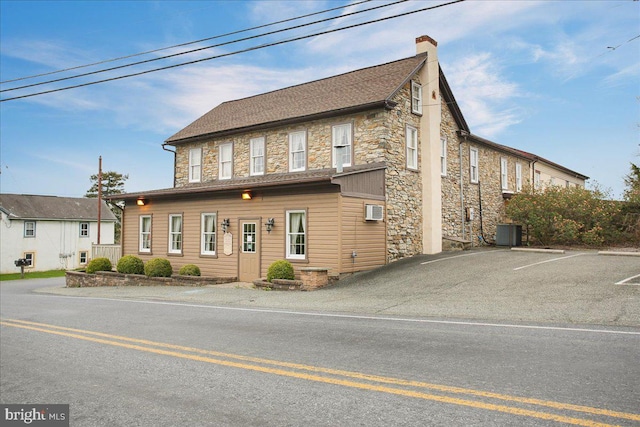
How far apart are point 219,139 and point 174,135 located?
12.3 ft

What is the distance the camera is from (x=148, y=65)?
583 inches

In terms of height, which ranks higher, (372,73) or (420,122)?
(372,73)

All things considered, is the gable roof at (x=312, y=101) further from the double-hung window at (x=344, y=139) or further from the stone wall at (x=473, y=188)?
the stone wall at (x=473, y=188)

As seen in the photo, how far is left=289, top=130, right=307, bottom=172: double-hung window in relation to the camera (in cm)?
2069

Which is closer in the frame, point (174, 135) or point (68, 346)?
point (68, 346)

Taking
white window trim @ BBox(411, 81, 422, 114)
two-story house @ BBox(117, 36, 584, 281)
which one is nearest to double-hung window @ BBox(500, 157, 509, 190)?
two-story house @ BBox(117, 36, 584, 281)

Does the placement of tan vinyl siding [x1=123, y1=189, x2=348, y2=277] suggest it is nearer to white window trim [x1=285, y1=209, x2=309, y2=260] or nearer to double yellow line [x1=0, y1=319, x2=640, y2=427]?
white window trim [x1=285, y1=209, x2=309, y2=260]

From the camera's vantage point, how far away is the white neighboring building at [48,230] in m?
40.0

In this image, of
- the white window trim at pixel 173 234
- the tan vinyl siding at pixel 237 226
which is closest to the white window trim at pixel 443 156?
the tan vinyl siding at pixel 237 226

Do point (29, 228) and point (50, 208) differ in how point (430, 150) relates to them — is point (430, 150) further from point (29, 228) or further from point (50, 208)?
point (50, 208)

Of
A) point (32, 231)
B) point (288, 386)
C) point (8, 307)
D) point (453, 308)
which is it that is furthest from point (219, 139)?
point (32, 231)

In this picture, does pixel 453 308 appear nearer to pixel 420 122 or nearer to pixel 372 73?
pixel 420 122

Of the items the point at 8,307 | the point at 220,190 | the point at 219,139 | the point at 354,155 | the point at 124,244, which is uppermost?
the point at 219,139

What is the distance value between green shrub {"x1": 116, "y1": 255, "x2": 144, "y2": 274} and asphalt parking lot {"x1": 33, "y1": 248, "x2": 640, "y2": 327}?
422 centimetres
